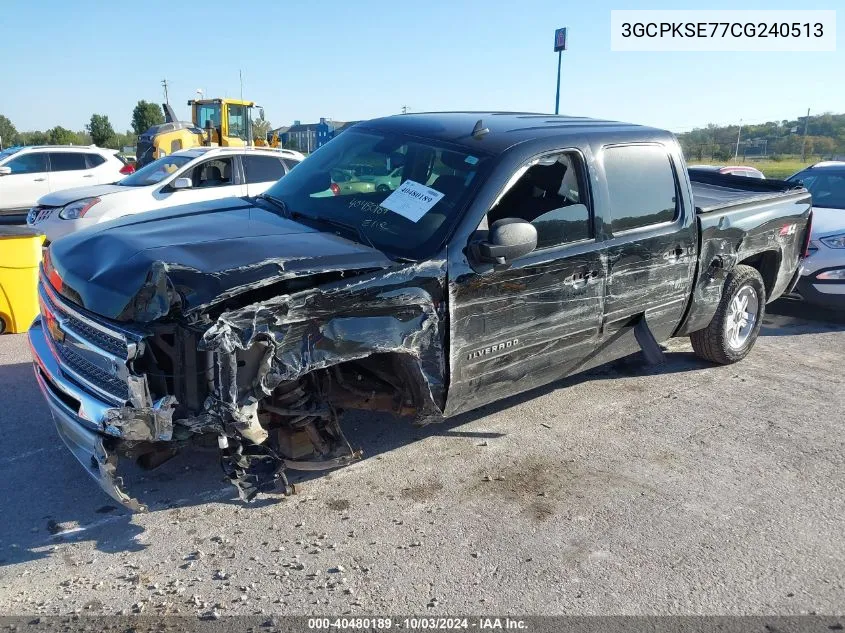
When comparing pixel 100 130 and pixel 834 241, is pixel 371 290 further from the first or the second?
pixel 100 130

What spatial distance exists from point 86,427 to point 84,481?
2.76ft

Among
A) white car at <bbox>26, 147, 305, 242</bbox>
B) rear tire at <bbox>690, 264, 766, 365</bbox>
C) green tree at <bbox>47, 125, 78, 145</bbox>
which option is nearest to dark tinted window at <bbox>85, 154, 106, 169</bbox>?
white car at <bbox>26, 147, 305, 242</bbox>

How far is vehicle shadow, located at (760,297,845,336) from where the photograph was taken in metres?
7.36

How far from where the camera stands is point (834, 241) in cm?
738

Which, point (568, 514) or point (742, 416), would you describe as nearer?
point (568, 514)

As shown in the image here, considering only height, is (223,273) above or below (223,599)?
above

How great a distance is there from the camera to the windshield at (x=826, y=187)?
8.53m

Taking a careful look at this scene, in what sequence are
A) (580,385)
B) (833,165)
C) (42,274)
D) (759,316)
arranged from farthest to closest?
(833,165) → (759,316) → (580,385) → (42,274)

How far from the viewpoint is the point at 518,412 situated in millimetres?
4887

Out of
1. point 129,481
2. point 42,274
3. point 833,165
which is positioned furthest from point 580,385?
point 833,165

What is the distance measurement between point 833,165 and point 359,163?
7660 millimetres

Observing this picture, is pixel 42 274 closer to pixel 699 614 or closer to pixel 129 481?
pixel 129 481

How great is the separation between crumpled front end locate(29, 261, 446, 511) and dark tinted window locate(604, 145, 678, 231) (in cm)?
159

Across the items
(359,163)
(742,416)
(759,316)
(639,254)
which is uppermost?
(359,163)
